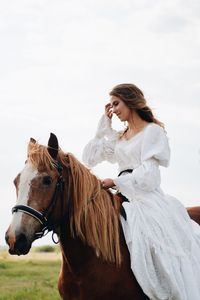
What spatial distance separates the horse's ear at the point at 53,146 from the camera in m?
5.50

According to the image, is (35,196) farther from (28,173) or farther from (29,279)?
(29,279)

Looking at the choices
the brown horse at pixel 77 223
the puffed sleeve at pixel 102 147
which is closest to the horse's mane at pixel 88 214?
the brown horse at pixel 77 223

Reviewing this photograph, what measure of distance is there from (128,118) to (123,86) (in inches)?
12.7

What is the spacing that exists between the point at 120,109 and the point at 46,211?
5.09 feet

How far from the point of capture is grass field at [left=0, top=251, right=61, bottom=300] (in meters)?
12.1

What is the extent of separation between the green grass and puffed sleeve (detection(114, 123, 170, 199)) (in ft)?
20.6

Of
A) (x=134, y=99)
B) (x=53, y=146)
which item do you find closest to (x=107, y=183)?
(x=53, y=146)

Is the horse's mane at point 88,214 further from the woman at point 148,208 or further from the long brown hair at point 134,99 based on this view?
the long brown hair at point 134,99

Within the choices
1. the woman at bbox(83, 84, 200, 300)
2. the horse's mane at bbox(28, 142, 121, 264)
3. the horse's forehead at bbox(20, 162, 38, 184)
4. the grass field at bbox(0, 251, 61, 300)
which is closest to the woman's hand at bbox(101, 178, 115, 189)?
the woman at bbox(83, 84, 200, 300)

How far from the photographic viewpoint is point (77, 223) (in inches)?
216

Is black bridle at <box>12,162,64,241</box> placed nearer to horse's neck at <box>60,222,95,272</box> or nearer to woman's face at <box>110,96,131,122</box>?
horse's neck at <box>60,222,95,272</box>

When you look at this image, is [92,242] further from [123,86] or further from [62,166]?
[123,86]

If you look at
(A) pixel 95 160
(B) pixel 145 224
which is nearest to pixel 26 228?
(B) pixel 145 224

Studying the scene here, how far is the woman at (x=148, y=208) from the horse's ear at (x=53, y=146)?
24.1 inches
